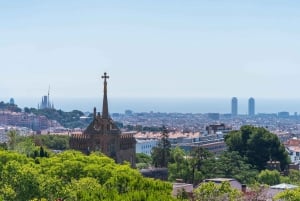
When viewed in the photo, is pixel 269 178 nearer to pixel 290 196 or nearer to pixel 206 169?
pixel 206 169

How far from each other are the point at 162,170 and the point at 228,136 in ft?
60.6


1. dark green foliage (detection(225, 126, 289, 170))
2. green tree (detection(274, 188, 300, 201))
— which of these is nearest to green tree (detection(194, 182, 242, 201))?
green tree (detection(274, 188, 300, 201))

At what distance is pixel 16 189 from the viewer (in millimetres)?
31812

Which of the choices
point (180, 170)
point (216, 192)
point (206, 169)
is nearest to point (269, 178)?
point (206, 169)

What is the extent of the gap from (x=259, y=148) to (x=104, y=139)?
20.8 meters

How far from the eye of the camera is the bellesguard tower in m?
55.0

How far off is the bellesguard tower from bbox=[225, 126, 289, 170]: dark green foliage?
17.4m

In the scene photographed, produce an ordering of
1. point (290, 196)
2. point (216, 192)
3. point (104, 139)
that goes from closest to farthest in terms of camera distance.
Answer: point (216, 192) < point (290, 196) < point (104, 139)

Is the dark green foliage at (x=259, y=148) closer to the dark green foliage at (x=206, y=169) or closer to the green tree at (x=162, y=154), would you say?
the dark green foliage at (x=206, y=169)

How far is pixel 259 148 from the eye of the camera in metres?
69.4

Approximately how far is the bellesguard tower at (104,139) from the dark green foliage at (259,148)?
1742 centimetres

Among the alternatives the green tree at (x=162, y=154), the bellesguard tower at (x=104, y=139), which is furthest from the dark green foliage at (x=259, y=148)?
the bellesguard tower at (x=104, y=139)

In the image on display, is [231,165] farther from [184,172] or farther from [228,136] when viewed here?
[228,136]

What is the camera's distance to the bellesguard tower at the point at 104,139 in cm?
5497
